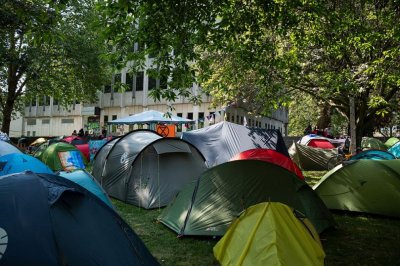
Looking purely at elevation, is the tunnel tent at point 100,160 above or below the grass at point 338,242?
above

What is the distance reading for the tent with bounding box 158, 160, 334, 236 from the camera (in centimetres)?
662

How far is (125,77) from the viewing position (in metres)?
39.4

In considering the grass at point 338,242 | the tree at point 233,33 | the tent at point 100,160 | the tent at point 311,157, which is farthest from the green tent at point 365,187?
the tent at point 311,157

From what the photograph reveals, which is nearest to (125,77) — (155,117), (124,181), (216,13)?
(155,117)

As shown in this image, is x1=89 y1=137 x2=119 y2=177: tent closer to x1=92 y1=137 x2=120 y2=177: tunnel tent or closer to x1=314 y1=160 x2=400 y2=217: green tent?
x1=92 y1=137 x2=120 y2=177: tunnel tent

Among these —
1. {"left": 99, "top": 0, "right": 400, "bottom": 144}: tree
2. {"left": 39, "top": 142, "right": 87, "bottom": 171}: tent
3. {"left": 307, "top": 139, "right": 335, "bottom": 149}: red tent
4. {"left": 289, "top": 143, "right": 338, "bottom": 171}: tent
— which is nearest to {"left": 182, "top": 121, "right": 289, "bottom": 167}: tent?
{"left": 99, "top": 0, "right": 400, "bottom": 144}: tree

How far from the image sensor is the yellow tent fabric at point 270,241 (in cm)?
448

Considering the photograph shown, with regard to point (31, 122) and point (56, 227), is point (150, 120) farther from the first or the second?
point (31, 122)

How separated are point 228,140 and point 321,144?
311 inches

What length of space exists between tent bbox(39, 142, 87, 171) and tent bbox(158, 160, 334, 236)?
8.78m

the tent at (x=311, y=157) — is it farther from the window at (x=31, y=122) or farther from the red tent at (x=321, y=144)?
the window at (x=31, y=122)

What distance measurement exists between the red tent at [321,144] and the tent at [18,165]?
1467 cm

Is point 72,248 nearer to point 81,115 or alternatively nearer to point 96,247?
point 96,247

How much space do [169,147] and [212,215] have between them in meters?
3.32
